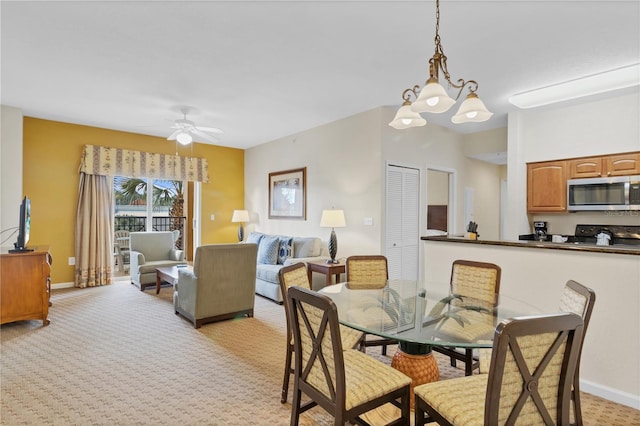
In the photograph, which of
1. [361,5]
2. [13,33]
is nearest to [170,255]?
[13,33]

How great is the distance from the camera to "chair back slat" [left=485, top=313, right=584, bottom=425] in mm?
1186

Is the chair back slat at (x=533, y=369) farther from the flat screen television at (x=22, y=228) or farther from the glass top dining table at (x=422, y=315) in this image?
the flat screen television at (x=22, y=228)

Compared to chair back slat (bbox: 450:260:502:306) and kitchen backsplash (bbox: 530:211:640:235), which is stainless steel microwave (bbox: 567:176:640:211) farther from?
chair back slat (bbox: 450:260:502:306)

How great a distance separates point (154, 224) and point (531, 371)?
7046mm

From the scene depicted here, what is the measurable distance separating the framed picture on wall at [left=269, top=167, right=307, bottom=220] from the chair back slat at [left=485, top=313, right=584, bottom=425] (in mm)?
4700

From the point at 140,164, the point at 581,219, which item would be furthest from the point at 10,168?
the point at 581,219

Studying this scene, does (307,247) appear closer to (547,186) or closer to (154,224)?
(547,186)

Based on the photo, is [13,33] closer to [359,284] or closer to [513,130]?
[359,284]

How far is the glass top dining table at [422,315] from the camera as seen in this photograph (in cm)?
175

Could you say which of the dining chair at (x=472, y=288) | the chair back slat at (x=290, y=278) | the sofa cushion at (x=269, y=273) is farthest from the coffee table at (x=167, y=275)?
the dining chair at (x=472, y=288)

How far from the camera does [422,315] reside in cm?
212

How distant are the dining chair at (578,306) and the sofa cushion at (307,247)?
138 inches

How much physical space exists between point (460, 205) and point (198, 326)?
4585 mm

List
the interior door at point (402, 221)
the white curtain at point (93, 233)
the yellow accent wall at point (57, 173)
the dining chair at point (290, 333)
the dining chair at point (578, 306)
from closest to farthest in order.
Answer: the dining chair at point (578, 306)
the dining chair at point (290, 333)
the interior door at point (402, 221)
the yellow accent wall at point (57, 173)
the white curtain at point (93, 233)
